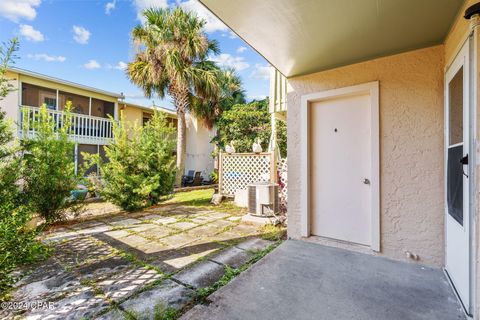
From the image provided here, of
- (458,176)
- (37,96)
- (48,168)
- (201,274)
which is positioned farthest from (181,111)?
(458,176)

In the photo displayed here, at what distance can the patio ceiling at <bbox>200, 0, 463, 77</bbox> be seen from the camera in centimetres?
205

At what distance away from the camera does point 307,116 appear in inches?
147

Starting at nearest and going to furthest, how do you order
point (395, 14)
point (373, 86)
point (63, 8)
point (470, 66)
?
point (470, 66) < point (395, 14) < point (373, 86) < point (63, 8)

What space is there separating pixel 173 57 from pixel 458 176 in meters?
9.33

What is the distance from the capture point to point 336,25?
237 cm

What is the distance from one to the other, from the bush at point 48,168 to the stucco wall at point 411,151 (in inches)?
236

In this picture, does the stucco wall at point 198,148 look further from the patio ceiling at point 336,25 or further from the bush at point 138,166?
the patio ceiling at point 336,25

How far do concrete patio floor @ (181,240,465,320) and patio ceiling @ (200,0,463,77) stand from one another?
9.17 ft

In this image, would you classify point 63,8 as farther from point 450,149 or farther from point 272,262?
point 450,149

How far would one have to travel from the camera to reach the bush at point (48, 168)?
14.4 ft

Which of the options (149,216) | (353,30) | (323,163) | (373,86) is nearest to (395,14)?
(353,30)

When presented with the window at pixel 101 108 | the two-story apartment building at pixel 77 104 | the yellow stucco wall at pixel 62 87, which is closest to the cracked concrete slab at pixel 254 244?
the two-story apartment building at pixel 77 104

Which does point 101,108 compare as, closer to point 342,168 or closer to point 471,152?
point 342,168

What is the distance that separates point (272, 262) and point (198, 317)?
133 centimetres
